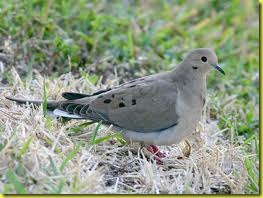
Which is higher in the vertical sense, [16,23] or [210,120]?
[16,23]

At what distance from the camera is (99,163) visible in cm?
466

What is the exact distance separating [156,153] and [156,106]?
0.33 metres

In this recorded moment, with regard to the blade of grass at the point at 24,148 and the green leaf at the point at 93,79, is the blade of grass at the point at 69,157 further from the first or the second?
the green leaf at the point at 93,79

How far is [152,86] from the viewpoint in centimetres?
500

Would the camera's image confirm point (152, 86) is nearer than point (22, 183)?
No

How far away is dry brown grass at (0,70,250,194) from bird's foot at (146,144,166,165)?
0.05m

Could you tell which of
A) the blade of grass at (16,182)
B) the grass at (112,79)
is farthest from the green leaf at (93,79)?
the blade of grass at (16,182)

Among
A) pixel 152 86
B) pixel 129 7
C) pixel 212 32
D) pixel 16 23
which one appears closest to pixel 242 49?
pixel 212 32

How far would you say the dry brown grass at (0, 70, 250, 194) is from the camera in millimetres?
4102

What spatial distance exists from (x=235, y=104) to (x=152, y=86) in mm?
1997

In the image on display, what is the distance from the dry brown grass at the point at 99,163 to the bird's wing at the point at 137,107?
0.45 ft

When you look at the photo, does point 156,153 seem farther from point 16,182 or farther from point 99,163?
point 16,182

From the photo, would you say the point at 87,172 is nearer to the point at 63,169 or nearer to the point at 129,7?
the point at 63,169

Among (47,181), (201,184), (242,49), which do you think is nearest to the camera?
(47,181)
